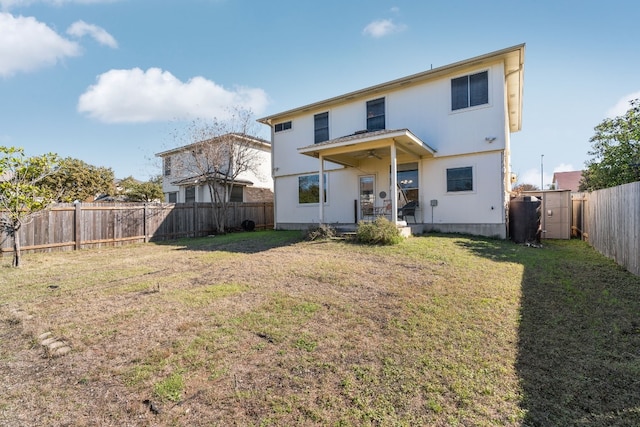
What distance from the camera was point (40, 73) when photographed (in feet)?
37.9

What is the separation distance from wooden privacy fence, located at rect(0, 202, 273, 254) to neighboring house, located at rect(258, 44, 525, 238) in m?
5.45

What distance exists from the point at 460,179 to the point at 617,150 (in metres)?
8.57

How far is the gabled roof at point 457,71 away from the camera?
32.6ft

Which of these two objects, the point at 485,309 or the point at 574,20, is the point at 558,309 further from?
the point at 574,20

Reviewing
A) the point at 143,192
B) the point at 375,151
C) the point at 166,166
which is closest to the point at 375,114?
the point at 375,151

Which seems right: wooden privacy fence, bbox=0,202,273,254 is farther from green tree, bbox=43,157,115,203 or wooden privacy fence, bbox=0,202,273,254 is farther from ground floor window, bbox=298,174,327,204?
green tree, bbox=43,157,115,203

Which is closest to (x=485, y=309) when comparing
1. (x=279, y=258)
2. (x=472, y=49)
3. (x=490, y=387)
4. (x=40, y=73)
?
(x=490, y=387)

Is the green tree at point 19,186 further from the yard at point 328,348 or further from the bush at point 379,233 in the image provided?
the bush at point 379,233

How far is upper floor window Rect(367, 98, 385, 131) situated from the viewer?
1259cm

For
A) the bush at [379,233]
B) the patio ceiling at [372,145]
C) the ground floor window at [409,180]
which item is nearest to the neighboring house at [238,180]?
the patio ceiling at [372,145]

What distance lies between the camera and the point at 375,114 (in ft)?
41.8

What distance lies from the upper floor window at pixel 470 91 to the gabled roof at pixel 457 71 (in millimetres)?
377

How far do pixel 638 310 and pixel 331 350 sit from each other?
4348 mm

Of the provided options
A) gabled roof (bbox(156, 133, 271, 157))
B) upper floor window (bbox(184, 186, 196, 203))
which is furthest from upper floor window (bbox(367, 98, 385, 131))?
upper floor window (bbox(184, 186, 196, 203))
